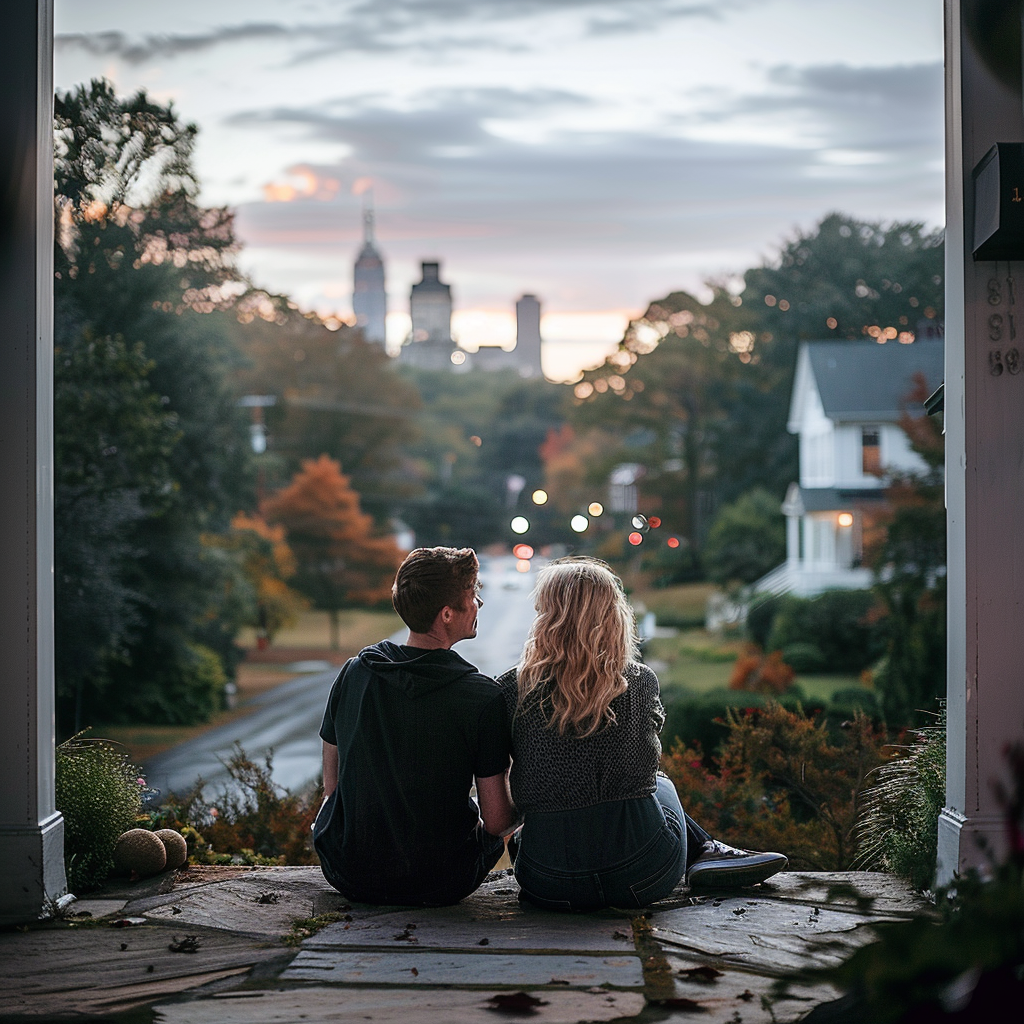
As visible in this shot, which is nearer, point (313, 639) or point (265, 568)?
point (265, 568)

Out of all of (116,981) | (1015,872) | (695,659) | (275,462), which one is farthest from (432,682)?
(275,462)

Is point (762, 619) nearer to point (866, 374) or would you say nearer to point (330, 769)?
point (866, 374)

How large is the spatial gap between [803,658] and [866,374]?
8.07 meters

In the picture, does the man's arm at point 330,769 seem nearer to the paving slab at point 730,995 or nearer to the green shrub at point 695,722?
the paving slab at point 730,995

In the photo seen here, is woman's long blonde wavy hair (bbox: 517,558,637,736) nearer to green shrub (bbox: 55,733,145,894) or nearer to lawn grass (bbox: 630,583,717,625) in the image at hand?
green shrub (bbox: 55,733,145,894)

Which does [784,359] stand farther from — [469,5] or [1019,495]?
[1019,495]

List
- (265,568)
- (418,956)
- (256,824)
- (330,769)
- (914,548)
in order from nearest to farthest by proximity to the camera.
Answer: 1. (418,956)
2. (330,769)
3. (256,824)
4. (914,548)
5. (265,568)

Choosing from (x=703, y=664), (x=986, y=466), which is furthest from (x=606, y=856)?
(x=703, y=664)

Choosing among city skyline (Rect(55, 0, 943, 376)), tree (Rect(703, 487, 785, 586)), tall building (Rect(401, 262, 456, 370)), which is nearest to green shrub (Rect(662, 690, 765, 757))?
A: city skyline (Rect(55, 0, 943, 376))

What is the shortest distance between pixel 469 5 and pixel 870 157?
56.0 ft

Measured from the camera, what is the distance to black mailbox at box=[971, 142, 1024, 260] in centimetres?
299

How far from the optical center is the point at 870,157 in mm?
39781

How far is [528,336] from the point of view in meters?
47.2

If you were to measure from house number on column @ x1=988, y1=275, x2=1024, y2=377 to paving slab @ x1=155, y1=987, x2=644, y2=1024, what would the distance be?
1.98 meters
